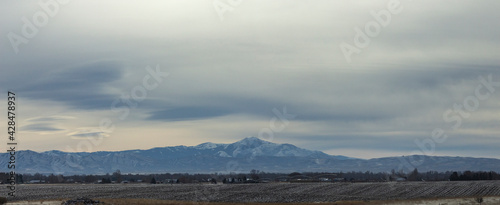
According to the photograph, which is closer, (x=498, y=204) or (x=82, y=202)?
(x=498, y=204)

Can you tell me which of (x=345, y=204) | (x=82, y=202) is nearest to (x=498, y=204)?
(x=345, y=204)

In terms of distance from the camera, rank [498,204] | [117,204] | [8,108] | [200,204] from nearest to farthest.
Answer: [8,108]
[498,204]
[117,204]
[200,204]

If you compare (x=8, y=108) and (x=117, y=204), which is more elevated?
(x=8, y=108)

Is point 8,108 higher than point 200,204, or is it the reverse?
point 8,108

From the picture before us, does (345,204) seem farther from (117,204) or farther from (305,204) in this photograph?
(117,204)

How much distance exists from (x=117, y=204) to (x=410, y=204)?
39129mm

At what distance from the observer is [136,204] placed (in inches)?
2968

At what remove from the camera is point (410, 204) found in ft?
241

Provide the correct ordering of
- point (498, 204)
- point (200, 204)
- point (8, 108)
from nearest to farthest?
point (8, 108)
point (498, 204)
point (200, 204)

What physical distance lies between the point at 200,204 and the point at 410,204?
29.2 m

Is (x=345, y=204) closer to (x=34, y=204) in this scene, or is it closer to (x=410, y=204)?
(x=410, y=204)

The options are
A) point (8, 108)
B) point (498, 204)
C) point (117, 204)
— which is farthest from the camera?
point (117, 204)

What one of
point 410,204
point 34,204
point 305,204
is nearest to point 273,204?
point 305,204

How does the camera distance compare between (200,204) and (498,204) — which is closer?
(498,204)
